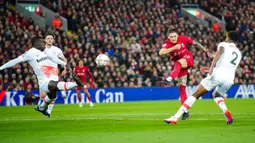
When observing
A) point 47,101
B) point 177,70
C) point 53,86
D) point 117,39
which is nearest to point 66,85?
point 53,86

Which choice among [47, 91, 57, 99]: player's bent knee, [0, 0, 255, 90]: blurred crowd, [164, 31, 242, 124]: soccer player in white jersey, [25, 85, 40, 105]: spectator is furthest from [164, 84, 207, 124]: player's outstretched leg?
[25, 85, 40, 105]: spectator

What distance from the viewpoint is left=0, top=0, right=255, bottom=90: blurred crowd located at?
3147cm

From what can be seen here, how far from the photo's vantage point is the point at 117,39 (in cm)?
3525

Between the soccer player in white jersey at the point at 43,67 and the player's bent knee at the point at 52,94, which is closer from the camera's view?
the soccer player in white jersey at the point at 43,67

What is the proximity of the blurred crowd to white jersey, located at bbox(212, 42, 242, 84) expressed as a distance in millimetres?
16356

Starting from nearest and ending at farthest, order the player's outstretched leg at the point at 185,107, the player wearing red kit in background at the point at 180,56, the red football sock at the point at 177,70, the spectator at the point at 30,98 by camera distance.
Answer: the player's outstretched leg at the point at 185,107, the red football sock at the point at 177,70, the player wearing red kit in background at the point at 180,56, the spectator at the point at 30,98

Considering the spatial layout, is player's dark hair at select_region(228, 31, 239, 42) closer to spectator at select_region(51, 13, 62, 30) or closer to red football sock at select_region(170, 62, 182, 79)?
red football sock at select_region(170, 62, 182, 79)

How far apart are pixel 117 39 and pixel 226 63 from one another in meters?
21.2

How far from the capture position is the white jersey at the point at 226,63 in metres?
14.3

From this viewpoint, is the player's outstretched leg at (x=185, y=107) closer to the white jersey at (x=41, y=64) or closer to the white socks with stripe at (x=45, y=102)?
the white jersey at (x=41, y=64)

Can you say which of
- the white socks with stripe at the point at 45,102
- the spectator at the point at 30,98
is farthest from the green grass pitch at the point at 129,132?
the spectator at the point at 30,98

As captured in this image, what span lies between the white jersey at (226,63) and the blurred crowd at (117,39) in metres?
16.4

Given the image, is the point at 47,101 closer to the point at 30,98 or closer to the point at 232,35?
the point at 232,35

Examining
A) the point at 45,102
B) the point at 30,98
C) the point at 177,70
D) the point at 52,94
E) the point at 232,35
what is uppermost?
the point at 232,35
